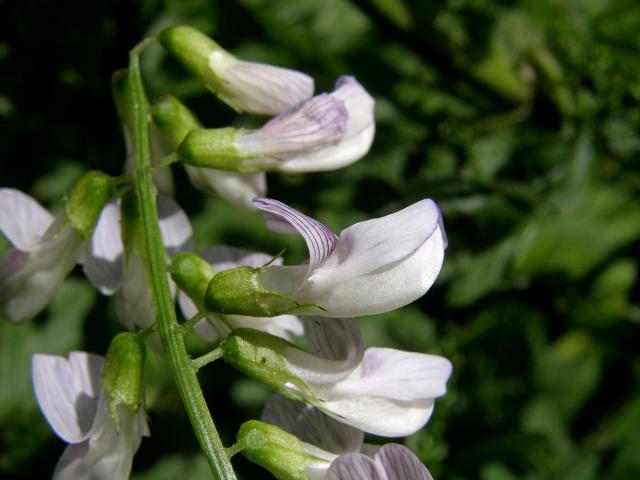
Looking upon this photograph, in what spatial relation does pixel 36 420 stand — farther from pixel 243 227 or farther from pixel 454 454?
pixel 454 454

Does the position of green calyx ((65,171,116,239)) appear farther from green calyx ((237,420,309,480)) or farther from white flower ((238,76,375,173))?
green calyx ((237,420,309,480))

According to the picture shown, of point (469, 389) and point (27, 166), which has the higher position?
point (27, 166)

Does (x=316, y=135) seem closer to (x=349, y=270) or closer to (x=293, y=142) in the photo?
(x=293, y=142)

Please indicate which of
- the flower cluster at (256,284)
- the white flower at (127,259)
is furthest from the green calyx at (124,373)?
the white flower at (127,259)

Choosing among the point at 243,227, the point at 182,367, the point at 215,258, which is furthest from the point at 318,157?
the point at 243,227

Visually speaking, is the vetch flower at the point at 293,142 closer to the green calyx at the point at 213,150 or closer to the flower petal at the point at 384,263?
the green calyx at the point at 213,150
